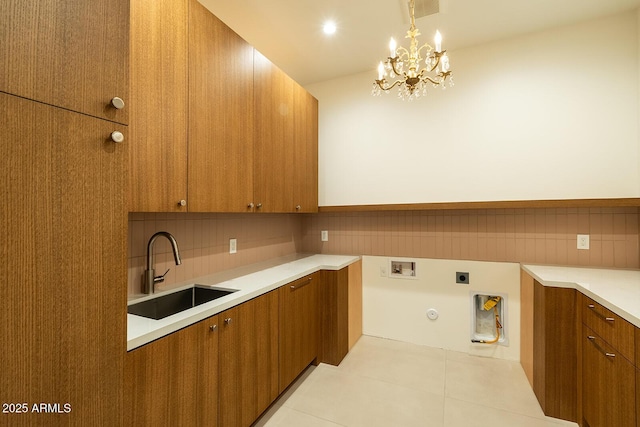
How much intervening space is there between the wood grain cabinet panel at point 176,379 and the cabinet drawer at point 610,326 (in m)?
1.78

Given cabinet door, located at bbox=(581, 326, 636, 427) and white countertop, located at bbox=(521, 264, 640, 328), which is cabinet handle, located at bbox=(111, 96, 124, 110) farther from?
cabinet door, located at bbox=(581, 326, 636, 427)

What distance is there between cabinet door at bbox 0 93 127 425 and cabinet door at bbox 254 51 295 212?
1139mm

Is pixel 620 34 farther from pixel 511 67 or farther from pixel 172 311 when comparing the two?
pixel 172 311

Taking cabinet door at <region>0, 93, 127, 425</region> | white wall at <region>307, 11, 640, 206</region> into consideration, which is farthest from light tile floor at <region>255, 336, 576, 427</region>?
white wall at <region>307, 11, 640, 206</region>

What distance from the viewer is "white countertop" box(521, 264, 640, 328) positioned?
1272mm

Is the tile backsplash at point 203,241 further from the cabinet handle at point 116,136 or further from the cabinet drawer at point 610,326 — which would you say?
the cabinet drawer at point 610,326

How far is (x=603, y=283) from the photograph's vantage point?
1681 mm

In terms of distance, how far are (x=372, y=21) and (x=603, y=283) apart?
222cm

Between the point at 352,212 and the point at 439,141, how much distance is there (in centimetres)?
104

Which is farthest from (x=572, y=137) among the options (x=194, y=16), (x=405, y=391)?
(x=194, y=16)

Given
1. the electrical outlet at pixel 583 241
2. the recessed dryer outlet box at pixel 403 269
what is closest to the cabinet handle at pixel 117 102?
the recessed dryer outlet box at pixel 403 269

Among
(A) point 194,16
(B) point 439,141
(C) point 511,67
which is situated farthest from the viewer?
(B) point 439,141

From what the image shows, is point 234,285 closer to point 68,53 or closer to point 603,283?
point 68,53

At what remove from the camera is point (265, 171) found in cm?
204
